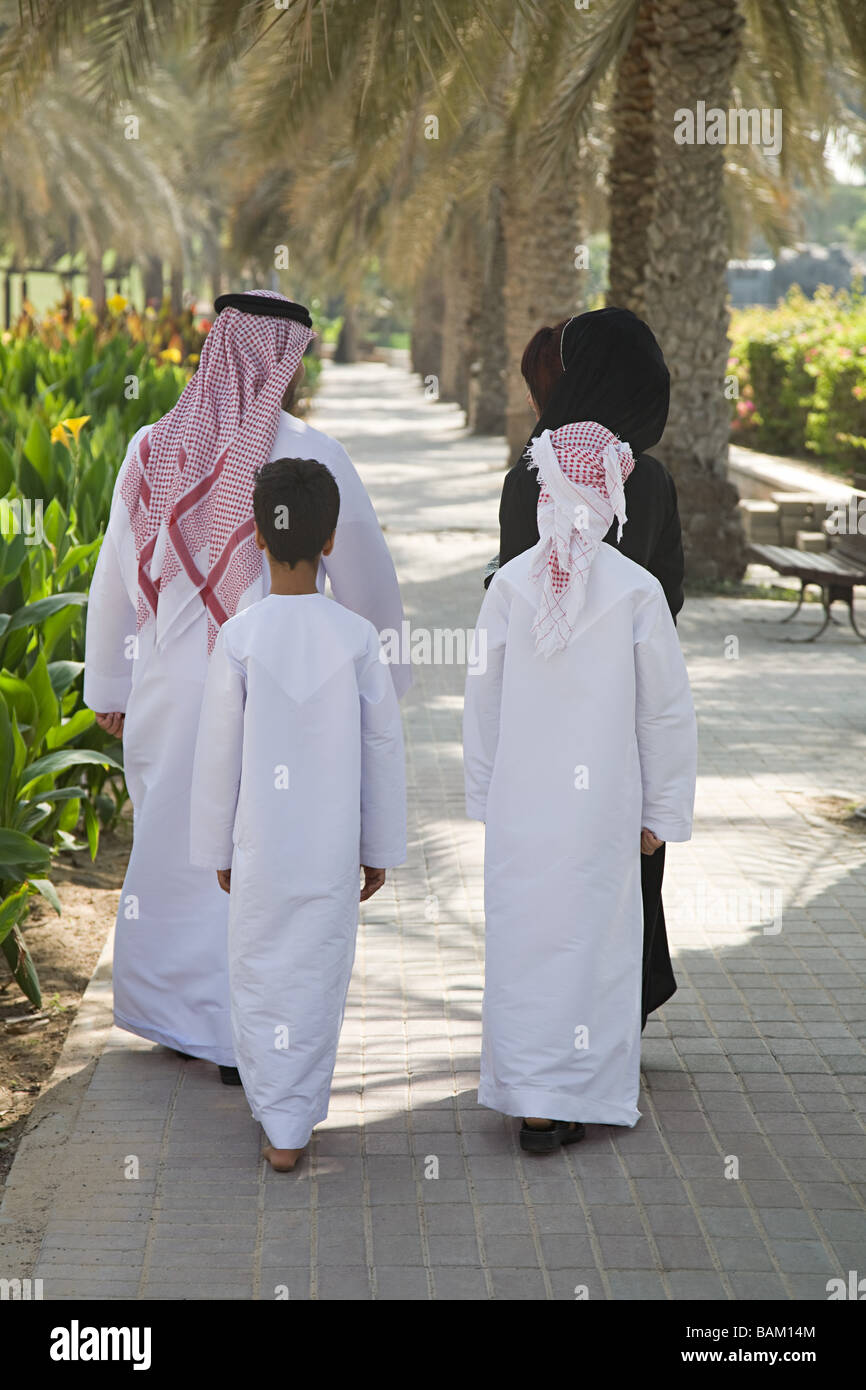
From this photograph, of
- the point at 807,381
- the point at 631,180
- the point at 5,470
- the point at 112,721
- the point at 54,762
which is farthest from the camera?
the point at 807,381

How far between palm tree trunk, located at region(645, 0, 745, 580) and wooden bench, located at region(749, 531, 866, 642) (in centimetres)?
93

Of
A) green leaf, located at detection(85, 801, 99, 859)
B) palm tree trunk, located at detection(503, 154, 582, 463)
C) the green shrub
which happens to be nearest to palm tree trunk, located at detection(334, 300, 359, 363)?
the green shrub

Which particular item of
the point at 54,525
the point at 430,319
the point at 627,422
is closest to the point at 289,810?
the point at 627,422

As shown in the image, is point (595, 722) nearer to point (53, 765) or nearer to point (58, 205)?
point (53, 765)

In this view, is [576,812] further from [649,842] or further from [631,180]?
[631,180]

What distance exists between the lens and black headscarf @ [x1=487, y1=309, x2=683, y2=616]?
10.6 ft

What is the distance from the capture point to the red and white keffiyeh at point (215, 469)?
3439mm

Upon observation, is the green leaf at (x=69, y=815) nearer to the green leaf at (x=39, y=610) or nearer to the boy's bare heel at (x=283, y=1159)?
the green leaf at (x=39, y=610)

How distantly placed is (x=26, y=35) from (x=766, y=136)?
788 centimetres

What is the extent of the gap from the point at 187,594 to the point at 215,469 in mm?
292

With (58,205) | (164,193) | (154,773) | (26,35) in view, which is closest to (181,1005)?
(154,773)

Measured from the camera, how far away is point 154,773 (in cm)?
359

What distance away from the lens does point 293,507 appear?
310cm

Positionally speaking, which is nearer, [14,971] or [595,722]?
[595,722]
